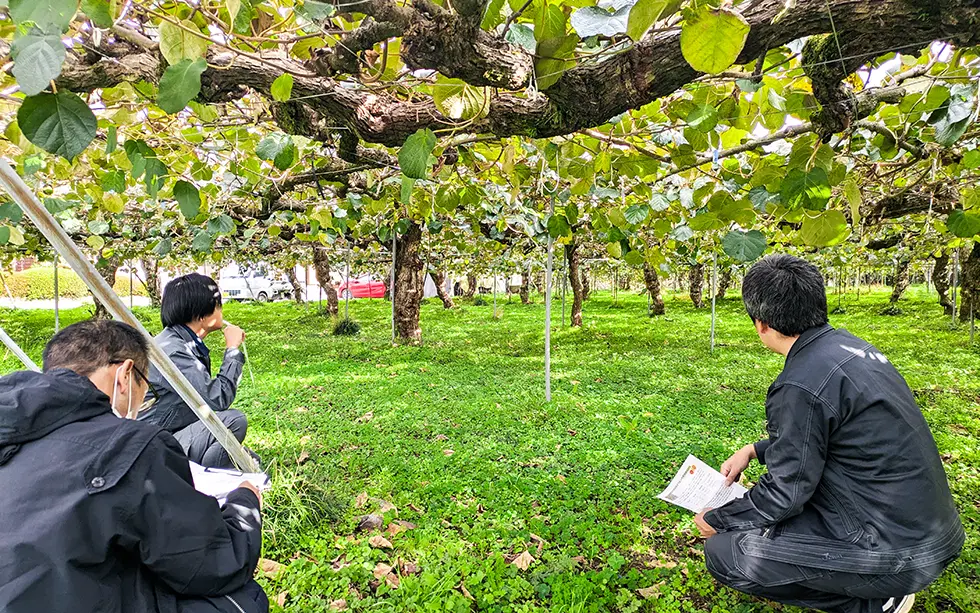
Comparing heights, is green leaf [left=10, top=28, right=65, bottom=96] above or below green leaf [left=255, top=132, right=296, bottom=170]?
below

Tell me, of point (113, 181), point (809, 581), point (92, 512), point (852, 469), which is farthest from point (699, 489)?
point (113, 181)

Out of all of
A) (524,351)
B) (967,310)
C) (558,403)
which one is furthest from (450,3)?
(967,310)

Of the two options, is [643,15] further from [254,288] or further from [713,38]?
[254,288]

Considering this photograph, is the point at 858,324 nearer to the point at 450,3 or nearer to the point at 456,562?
the point at 456,562

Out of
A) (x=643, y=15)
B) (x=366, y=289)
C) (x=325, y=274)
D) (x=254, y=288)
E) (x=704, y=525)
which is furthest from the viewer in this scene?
(x=254, y=288)

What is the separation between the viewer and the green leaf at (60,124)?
0.89 m

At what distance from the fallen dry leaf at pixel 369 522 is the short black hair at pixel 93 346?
1.66 metres

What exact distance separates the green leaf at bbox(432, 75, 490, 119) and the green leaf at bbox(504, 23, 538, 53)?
0.18 metres

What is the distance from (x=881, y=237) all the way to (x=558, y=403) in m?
7.76

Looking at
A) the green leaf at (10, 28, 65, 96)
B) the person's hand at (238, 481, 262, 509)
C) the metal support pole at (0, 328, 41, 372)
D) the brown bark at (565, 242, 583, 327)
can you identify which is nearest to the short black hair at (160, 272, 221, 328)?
the metal support pole at (0, 328, 41, 372)

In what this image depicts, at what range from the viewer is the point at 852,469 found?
1442mm

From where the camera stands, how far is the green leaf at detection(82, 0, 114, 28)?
83 centimetres

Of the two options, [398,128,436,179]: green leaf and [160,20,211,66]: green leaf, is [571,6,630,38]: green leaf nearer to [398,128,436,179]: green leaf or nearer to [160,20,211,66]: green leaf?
[398,128,436,179]: green leaf

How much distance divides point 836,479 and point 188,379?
2581 millimetres
